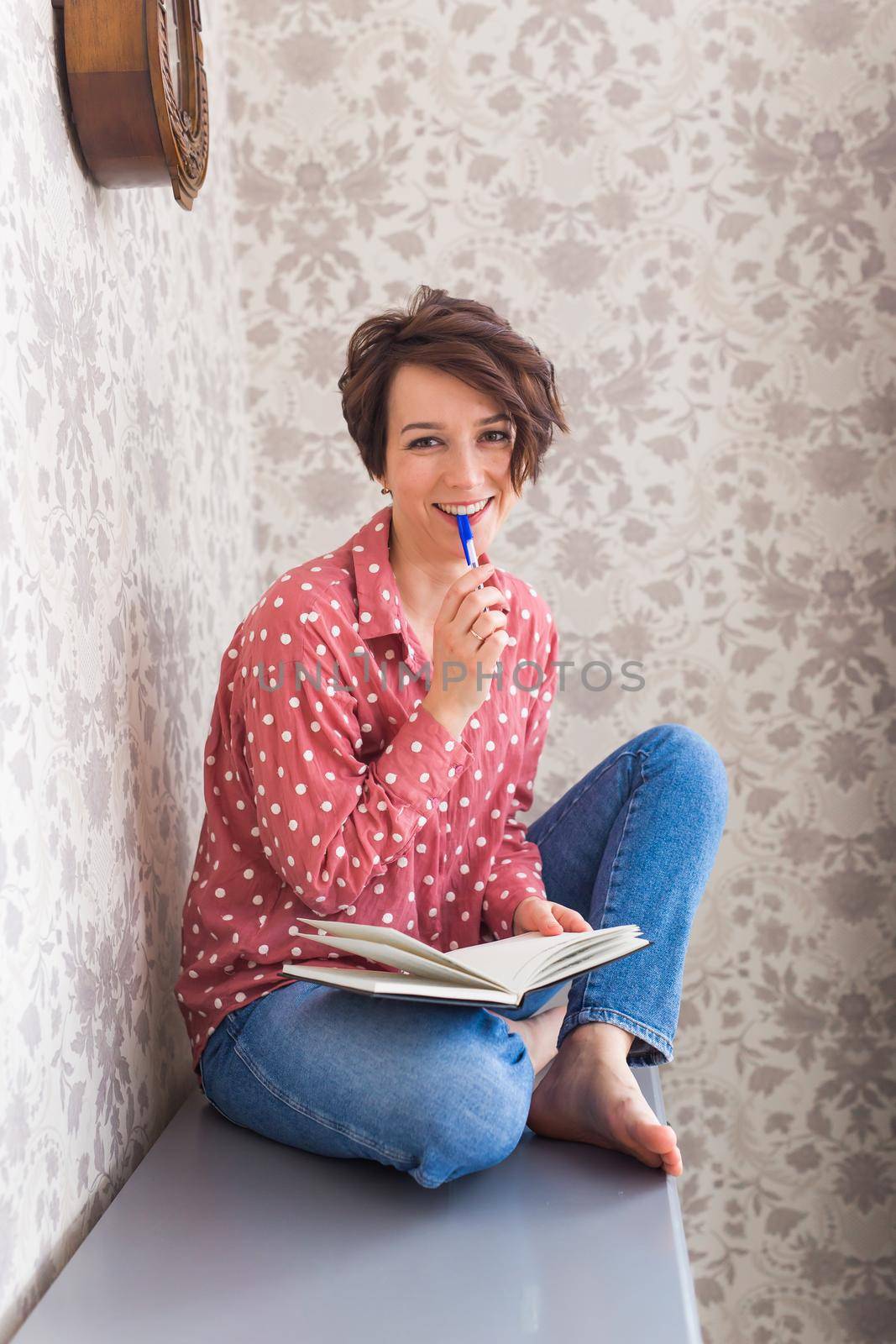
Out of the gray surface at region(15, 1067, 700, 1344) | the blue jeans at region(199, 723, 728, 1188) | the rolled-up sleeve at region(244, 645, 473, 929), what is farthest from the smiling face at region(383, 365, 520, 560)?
the gray surface at region(15, 1067, 700, 1344)

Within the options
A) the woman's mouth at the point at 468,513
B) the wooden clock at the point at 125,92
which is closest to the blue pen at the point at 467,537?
the woman's mouth at the point at 468,513

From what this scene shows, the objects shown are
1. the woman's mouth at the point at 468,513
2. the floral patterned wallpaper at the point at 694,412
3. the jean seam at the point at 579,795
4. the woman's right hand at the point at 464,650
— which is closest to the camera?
the woman's right hand at the point at 464,650

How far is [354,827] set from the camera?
1.15m

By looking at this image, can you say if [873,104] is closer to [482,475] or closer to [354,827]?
[482,475]

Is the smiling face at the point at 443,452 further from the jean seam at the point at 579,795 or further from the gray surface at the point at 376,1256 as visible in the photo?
the gray surface at the point at 376,1256

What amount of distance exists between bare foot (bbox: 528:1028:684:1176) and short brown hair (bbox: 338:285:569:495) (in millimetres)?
601

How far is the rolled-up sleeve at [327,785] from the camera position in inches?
44.8

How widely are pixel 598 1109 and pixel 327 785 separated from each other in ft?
1.30

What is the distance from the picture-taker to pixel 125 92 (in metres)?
1.11

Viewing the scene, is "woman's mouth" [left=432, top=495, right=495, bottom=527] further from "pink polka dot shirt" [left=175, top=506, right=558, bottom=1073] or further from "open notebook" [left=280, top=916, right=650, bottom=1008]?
"open notebook" [left=280, top=916, right=650, bottom=1008]

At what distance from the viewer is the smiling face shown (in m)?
1.25

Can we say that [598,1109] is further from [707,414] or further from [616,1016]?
[707,414]

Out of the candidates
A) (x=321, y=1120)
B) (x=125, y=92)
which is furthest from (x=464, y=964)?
(x=125, y=92)

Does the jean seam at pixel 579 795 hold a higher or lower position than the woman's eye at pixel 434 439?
lower
